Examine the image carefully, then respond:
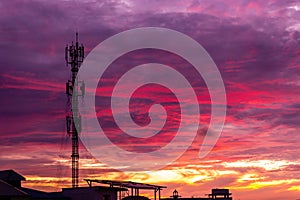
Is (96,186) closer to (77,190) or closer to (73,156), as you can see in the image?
(77,190)

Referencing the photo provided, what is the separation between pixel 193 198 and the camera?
441ft

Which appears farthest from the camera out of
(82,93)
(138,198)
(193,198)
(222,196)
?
(222,196)

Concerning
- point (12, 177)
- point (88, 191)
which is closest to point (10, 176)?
point (12, 177)

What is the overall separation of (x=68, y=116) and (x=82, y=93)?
4.64 metres

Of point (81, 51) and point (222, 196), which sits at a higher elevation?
point (81, 51)

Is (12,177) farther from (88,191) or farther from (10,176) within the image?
(88,191)

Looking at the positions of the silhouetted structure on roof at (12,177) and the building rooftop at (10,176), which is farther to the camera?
the building rooftop at (10,176)

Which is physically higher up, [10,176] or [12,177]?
[10,176]

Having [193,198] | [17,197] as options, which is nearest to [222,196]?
[193,198]

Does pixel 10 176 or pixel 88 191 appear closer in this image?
pixel 88 191

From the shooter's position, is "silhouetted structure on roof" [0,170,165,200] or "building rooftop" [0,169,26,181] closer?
"silhouetted structure on roof" [0,170,165,200]

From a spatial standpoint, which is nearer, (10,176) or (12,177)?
(12,177)

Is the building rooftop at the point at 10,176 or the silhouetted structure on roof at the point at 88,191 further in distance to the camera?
the building rooftop at the point at 10,176

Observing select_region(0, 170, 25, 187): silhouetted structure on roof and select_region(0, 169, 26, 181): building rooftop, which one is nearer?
select_region(0, 170, 25, 187): silhouetted structure on roof
